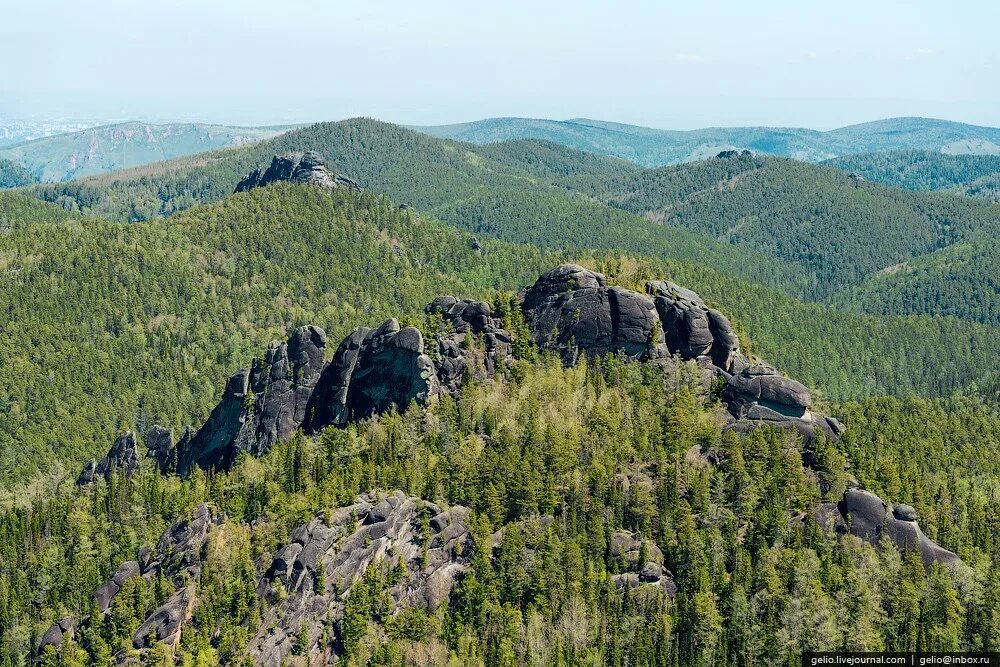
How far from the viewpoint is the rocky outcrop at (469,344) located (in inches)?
5640

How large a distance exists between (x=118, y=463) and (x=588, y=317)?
93.2m

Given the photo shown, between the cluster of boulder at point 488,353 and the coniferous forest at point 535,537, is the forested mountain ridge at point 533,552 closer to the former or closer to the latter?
the coniferous forest at point 535,537

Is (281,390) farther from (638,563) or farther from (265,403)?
(638,563)

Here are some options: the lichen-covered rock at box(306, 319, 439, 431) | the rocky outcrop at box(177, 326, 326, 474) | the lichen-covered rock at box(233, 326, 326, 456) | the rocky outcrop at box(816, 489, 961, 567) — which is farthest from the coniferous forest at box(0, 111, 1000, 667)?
the rocky outcrop at box(177, 326, 326, 474)

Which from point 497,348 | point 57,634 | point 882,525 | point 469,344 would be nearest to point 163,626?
point 57,634

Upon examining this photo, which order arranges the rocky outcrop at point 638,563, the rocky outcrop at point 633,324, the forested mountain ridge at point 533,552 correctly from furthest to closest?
the rocky outcrop at point 633,324
the rocky outcrop at point 638,563
the forested mountain ridge at point 533,552

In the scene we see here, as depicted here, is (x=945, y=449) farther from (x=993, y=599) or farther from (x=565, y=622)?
(x=565, y=622)

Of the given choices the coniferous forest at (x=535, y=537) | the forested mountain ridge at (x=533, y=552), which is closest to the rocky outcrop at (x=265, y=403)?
the coniferous forest at (x=535, y=537)

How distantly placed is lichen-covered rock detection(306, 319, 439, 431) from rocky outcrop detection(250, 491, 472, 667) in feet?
94.2

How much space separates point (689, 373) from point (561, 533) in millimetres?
37535

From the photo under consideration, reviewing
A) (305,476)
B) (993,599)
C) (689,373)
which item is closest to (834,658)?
(993,599)

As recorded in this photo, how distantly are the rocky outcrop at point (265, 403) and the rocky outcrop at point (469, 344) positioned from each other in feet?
92.2

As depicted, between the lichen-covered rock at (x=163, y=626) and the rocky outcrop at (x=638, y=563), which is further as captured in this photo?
the rocky outcrop at (x=638, y=563)

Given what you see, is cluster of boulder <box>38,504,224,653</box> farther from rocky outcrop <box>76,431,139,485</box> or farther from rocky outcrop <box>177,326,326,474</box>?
rocky outcrop <box>76,431,139,485</box>
